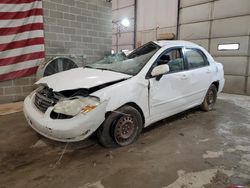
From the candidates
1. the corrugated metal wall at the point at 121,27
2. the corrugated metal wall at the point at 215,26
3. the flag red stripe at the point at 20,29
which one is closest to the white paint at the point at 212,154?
the flag red stripe at the point at 20,29

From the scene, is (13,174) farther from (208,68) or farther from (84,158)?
(208,68)

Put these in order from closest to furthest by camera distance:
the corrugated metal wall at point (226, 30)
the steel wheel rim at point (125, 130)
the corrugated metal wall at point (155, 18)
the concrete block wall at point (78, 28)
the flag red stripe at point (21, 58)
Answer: the steel wheel rim at point (125, 130)
the flag red stripe at point (21, 58)
the concrete block wall at point (78, 28)
the corrugated metal wall at point (226, 30)
the corrugated metal wall at point (155, 18)

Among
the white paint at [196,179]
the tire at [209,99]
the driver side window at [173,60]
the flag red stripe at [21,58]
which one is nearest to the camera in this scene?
the white paint at [196,179]

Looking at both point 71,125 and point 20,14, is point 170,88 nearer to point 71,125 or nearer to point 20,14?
point 71,125

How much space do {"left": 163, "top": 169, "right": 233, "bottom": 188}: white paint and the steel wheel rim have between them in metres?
0.80

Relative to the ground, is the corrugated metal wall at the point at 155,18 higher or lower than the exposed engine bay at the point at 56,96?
higher

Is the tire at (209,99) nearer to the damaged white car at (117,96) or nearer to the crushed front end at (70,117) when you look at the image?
the damaged white car at (117,96)

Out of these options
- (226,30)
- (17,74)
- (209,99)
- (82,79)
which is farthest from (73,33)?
(226,30)

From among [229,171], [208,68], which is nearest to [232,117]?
[208,68]

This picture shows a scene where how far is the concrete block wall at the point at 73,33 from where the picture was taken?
471cm

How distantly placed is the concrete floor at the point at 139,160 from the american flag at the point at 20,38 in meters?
1.77

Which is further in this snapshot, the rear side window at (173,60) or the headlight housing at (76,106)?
the rear side window at (173,60)

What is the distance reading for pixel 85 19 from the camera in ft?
18.2

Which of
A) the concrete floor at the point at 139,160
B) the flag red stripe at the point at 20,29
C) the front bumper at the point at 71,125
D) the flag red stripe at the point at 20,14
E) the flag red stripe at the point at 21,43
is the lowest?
the concrete floor at the point at 139,160
